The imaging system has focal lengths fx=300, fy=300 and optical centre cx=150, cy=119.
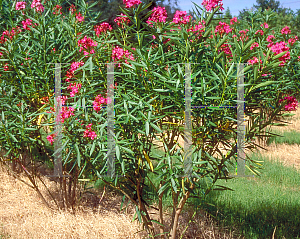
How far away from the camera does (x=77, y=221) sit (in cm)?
391

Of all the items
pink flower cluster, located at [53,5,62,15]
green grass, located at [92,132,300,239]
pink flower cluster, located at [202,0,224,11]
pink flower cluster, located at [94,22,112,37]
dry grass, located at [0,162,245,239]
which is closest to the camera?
pink flower cluster, located at [202,0,224,11]

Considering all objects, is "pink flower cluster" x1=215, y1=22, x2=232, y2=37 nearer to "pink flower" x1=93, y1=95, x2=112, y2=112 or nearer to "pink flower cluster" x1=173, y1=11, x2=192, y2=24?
"pink flower cluster" x1=173, y1=11, x2=192, y2=24

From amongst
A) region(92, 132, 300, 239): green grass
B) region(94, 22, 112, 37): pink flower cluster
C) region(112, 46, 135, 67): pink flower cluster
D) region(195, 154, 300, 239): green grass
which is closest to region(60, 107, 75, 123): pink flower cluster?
region(112, 46, 135, 67): pink flower cluster

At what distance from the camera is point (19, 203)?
4539 mm

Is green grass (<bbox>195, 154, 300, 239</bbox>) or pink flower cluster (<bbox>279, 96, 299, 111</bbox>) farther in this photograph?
green grass (<bbox>195, 154, 300, 239</bbox>)

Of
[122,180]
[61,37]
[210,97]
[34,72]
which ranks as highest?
[61,37]

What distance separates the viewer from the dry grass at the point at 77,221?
359cm

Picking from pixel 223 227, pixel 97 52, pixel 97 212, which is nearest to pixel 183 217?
pixel 223 227

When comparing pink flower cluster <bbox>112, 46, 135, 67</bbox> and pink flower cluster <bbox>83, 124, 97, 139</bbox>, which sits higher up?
pink flower cluster <bbox>112, 46, 135, 67</bbox>

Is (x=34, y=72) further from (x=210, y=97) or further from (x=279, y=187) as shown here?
(x=279, y=187)

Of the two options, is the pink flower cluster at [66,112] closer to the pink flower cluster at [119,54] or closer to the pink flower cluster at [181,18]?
the pink flower cluster at [119,54]

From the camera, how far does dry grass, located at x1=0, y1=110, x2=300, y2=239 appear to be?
141 inches

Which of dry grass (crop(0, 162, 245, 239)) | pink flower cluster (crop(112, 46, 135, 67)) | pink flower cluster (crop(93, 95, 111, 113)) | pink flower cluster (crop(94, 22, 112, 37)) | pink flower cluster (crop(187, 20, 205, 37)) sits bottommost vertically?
dry grass (crop(0, 162, 245, 239))

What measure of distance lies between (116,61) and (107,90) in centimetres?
26
